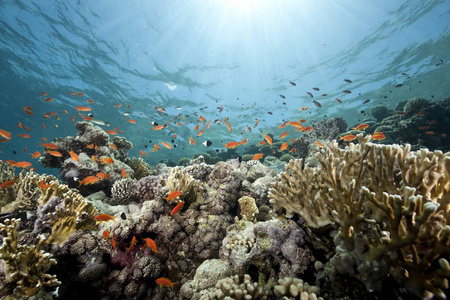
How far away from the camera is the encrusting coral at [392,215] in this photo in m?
1.42

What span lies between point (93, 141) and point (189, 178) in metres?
5.74

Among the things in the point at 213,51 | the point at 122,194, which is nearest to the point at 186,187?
the point at 122,194

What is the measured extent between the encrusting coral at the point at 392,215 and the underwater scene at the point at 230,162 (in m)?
0.02

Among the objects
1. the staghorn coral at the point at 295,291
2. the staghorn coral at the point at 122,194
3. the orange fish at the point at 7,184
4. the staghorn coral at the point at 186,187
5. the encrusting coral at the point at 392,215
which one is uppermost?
the orange fish at the point at 7,184

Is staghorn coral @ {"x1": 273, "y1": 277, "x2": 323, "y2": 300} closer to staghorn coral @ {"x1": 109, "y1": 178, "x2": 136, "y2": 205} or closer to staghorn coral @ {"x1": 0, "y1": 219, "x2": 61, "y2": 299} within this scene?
staghorn coral @ {"x1": 0, "y1": 219, "x2": 61, "y2": 299}

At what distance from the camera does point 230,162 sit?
8.49 metres

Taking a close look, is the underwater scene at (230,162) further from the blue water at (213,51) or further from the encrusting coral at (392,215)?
the blue water at (213,51)

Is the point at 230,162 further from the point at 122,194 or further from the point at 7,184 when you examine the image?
the point at 7,184

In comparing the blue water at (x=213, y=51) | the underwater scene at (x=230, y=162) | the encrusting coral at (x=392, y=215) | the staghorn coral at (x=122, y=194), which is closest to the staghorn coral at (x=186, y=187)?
the underwater scene at (x=230, y=162)

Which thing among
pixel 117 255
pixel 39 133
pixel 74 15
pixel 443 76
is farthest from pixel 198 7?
pixel 39 133

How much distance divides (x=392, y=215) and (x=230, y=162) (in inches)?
276

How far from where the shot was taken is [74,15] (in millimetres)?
17672

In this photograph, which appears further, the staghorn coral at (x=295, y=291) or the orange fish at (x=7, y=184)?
the orange fish at (x=7, y=184)

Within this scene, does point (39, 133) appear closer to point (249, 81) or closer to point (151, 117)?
point (151, 117)
